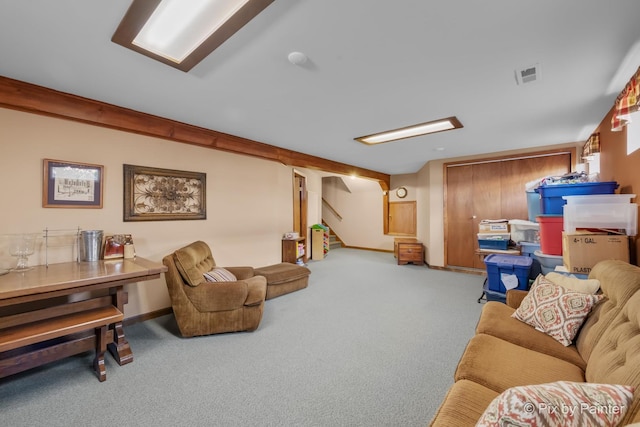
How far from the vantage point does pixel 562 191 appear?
2688mm

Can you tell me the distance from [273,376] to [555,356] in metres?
1.80

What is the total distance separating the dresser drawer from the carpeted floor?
2.63 meters

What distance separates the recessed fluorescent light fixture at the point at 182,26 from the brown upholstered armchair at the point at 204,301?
1.72 meters

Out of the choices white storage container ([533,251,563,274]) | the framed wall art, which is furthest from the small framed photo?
white storage container ([533,251,563,274])

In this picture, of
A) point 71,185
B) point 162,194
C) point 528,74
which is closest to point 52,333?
point 71,185

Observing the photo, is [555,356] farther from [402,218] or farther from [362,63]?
[402,218]

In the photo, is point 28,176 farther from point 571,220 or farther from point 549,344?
point 571,220

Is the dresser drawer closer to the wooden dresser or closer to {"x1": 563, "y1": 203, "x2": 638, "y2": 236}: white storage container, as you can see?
the wooden dresser

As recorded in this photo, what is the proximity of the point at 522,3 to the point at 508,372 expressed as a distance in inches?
73.6

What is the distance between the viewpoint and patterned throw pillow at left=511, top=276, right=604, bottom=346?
160cm

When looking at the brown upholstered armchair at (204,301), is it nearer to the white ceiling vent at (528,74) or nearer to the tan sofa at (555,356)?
the tan sofa at (555,356)

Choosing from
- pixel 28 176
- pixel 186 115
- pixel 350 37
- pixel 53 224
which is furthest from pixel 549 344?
pixel 28 176

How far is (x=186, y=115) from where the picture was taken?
2938mm

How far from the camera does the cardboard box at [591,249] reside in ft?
6.68
